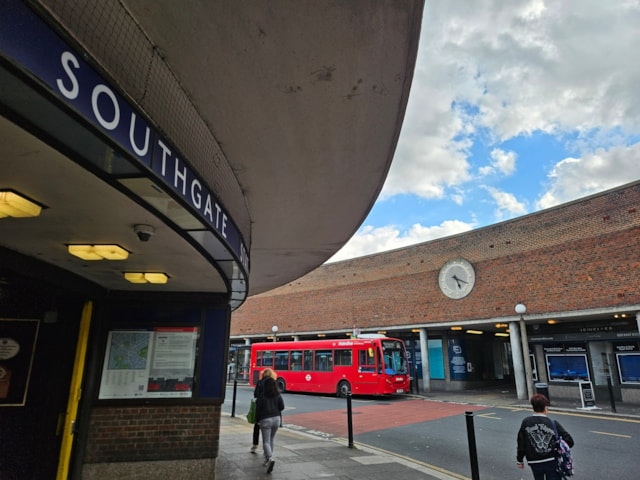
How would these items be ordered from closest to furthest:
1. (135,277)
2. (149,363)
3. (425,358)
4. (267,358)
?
1. (135,277)
2. (149,363)
3. (425,358)
4. (267,358)

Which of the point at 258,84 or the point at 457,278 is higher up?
the point at 457,278

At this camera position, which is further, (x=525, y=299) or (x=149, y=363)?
(x=525, y=299)

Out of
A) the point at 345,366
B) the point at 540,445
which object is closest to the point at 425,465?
the point at 540,445

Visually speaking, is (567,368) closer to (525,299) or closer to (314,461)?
(525,299)

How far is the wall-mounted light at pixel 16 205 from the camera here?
281 centimetres

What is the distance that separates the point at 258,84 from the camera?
3248 millimetres

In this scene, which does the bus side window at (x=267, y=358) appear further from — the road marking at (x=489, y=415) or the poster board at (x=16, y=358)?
the poster board at (x=16, y=358)

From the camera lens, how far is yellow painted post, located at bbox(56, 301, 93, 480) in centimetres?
543

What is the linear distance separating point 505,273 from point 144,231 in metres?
20.2

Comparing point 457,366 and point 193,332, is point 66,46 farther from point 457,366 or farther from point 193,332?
point 457,366

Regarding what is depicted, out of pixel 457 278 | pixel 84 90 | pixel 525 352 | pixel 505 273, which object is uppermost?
pixel 457 278

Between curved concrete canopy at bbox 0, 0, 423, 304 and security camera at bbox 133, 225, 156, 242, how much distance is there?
12 cm

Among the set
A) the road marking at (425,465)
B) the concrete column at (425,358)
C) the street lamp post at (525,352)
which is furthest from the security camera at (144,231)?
the concrete column at (425,358)

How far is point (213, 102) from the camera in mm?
3443
